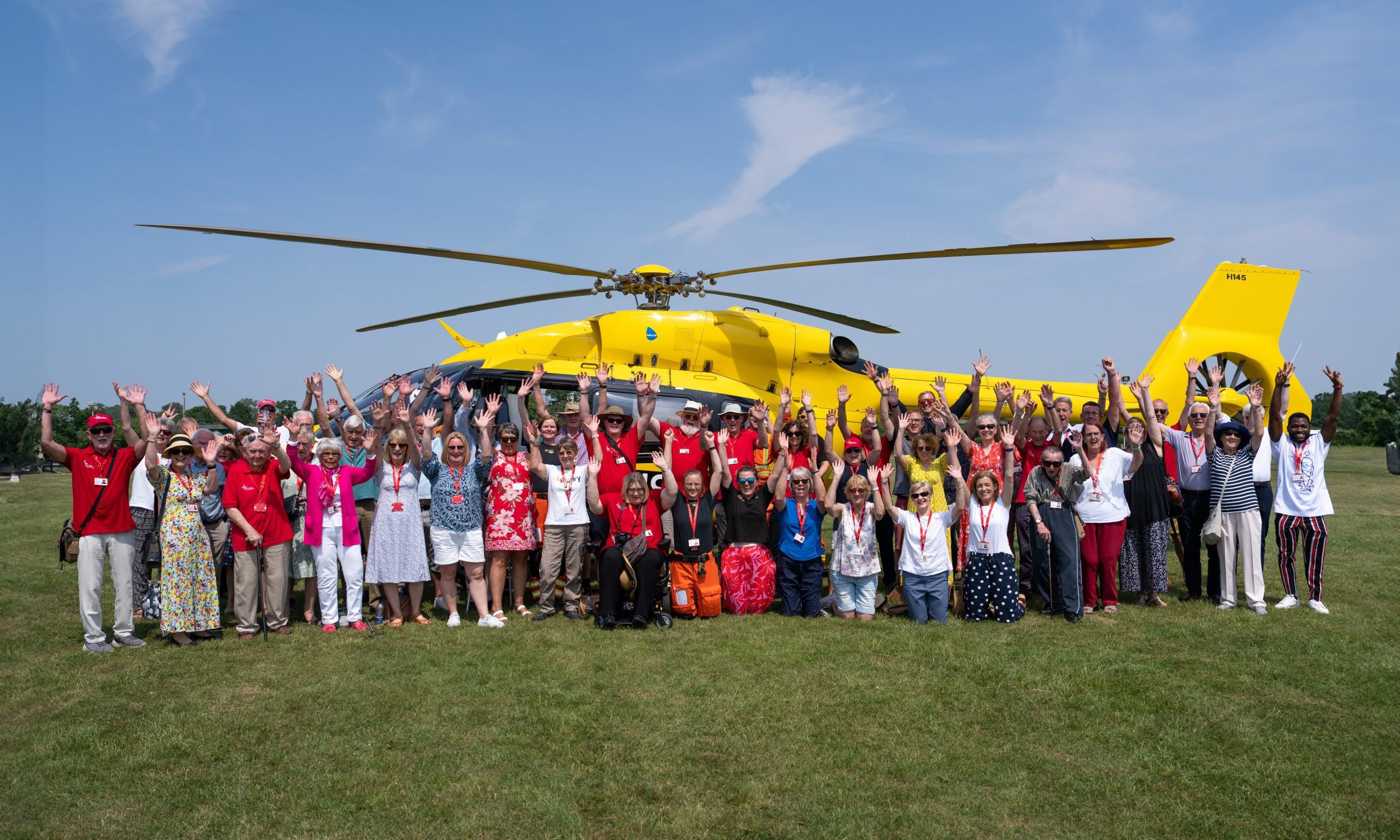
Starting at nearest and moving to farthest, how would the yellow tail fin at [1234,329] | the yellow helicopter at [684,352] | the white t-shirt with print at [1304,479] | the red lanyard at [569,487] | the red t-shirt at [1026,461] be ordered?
the red lanyard at [569,487]
the white t-shirt with print at [1304,479]
the red t-shirt at [1026,461]
the yellow helicopter at [684,352]
the yellow tail fin at [1234,329]

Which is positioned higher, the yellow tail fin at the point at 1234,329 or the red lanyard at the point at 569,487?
the yellow tail fin at the point at 1234,329

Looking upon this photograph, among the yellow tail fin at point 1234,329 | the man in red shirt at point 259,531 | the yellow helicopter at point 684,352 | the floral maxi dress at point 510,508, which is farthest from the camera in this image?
the yellow tail fin at point 1234,329

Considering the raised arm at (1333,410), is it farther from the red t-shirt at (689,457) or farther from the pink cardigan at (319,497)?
the pink cardigan at (319,497)

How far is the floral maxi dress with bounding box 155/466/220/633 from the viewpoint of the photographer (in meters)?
6.31

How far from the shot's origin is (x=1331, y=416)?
297 inches

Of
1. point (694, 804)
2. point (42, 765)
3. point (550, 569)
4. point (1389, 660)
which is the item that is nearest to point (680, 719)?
point (694, 804)

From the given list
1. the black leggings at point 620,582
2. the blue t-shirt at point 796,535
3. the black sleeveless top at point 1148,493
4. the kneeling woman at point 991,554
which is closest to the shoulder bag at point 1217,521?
the black sleeveless top at point 1148,493

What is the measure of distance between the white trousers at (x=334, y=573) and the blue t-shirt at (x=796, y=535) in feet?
11.5

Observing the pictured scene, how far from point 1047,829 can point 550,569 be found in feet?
14.6

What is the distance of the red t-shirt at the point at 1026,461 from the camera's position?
298 inches

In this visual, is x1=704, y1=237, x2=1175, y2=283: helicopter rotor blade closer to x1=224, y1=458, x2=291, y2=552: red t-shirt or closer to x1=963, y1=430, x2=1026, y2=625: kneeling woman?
x1=963, y1=430, x2=1026, y2=625: kneeling woman

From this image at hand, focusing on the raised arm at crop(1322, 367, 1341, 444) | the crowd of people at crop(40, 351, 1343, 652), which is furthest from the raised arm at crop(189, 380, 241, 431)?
the raised arm at crop(1322, 367, 1341, 444)

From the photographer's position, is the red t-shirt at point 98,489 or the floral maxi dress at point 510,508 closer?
the red t-shirt at point 98,489

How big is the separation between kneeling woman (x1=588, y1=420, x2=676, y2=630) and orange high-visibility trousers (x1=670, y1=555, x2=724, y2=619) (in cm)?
18
